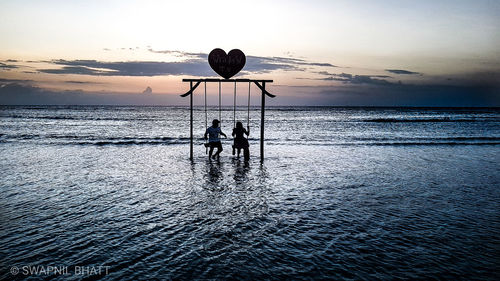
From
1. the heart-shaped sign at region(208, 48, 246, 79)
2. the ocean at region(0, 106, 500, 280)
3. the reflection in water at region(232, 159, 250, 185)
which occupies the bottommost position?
the reflection in water at region(232, 159, 250, 185)

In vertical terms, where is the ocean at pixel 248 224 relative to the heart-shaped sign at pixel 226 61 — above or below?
below

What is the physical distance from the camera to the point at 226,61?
1321 cm

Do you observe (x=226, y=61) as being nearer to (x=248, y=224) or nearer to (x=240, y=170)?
(x=240, y=170)

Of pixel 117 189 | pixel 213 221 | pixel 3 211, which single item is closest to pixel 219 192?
pixel 213 221

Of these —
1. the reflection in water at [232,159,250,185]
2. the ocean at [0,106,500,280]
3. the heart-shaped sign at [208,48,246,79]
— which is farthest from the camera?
the heart-shaped sign at [208,48,246,79]

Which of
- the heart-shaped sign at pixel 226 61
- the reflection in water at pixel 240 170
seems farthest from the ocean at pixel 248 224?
the heart-shaped sign at pixel 226 61

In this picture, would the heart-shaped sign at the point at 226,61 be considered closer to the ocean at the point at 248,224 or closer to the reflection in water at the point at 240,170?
the reflection in water at the point at 240,170

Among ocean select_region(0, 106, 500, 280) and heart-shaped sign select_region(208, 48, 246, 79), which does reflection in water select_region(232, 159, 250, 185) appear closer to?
ocean select_region(0, 106, 500, 280)

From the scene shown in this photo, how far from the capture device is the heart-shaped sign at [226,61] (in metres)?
13.1

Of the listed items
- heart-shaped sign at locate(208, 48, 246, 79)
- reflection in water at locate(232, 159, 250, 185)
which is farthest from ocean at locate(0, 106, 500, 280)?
heart-shaped sign at locate(208, 48, 246, 79)

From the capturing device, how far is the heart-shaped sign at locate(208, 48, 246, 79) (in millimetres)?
13133

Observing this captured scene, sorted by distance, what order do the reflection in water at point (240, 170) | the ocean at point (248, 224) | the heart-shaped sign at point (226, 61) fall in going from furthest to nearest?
the heart-shaped sign at point (226, 61), the reflection in water at point (240, 170), the ocean at point (248, 224)

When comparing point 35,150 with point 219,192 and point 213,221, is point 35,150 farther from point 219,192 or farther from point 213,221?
point 213,221

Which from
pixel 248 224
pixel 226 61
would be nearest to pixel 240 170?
pixel 226 61
